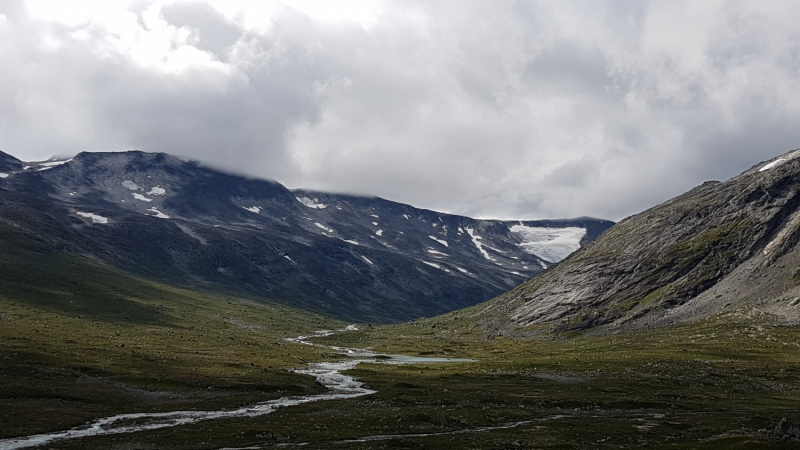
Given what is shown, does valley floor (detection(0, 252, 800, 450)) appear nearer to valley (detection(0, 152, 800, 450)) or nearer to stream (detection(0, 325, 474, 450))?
valley (detection(0, 152, 800, 450))

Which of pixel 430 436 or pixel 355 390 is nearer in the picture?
pixel 430 436

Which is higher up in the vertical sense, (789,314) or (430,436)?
(789,314)

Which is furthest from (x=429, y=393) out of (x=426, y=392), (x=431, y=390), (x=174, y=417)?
(x=174, y=417)

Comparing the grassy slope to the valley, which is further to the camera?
the grassy slope

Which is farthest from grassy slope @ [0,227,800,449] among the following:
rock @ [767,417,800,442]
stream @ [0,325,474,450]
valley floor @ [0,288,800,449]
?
stream @ [0,325,474,450]

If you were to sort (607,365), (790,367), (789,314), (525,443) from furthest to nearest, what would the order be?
1. (789,314)
2. (607,365)
3. (790,367)
4. (525,443)

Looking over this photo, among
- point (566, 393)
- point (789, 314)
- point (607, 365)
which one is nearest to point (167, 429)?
point (566, 393)

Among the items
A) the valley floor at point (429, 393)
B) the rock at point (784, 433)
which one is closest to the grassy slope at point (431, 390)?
the valley floor at point (429, 393)

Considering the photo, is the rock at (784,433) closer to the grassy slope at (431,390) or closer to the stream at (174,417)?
the grassy slope at (431,390)

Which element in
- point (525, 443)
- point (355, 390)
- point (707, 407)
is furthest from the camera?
point (355, 390)

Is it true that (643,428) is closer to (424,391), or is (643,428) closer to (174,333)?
(424,391)

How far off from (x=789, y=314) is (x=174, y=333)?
626 feet

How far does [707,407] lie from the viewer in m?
81.8

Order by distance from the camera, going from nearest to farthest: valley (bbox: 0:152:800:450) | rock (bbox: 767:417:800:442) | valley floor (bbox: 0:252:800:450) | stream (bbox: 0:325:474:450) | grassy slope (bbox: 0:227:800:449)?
rock (bbox: 767:417:800:442)
stream (bbox: 0:325:474:450)
valley floor (bbox: 0:252:800:450)
valley (bbox: 0:152:800:450)
grassy slope (bbox: 0:227:800:449)
